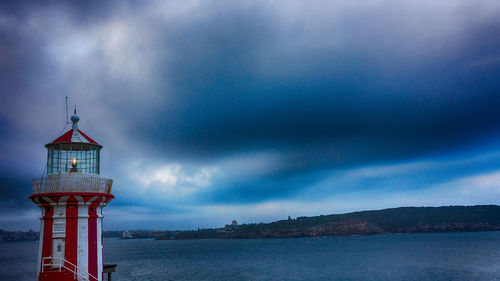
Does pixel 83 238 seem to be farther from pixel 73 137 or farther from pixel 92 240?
pixel 73 137

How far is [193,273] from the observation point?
242 feet

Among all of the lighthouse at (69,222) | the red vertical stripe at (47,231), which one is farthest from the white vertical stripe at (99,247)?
the red vertical stripe at (47,231)

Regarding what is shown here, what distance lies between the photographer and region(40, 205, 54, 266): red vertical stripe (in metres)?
11.3

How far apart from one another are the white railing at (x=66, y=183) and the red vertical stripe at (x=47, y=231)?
67cm

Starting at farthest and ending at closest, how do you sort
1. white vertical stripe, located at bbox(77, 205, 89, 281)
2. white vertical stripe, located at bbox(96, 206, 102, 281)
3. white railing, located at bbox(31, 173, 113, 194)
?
white vertical stripe, located at bbox(96, 206, 102, 281) → white vertical stripe, located at bbox(77, 205, 89, 281) → white railing, located at bbox(31, 173, 113, 194)

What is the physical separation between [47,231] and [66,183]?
5.48 ft

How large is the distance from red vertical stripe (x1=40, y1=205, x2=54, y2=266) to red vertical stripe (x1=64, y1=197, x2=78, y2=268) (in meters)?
0.51

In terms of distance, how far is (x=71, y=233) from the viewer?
11.4 m

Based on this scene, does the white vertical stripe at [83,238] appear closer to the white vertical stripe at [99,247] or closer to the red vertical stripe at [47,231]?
the white vertical stripe at [99,247]

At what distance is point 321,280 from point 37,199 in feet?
189

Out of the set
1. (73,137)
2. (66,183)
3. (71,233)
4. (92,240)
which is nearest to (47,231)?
(71,233)

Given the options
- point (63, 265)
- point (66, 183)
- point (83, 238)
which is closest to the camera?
point (63, 265)

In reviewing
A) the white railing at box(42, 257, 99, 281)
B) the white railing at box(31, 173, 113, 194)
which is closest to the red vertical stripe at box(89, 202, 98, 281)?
the white railing at box(42, 257, 99, 281)

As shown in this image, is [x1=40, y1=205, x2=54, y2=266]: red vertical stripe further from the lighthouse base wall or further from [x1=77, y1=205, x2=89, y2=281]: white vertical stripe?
[x1=77, y1=205, x2=89, y2=281]: white vertical stripe
